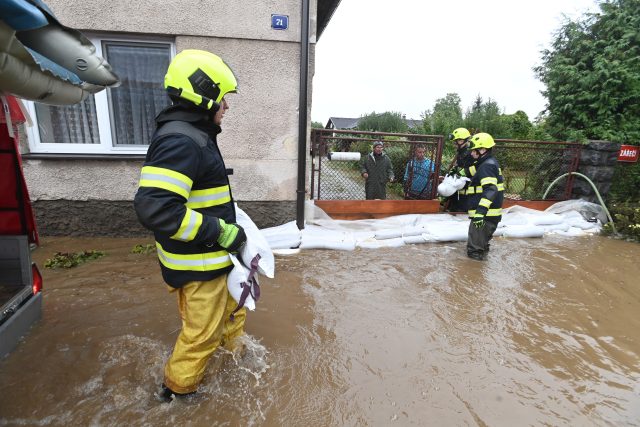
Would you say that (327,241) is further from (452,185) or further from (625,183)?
(625,183)

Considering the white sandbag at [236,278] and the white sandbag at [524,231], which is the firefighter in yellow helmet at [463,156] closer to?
the white sandbag at [524,231]

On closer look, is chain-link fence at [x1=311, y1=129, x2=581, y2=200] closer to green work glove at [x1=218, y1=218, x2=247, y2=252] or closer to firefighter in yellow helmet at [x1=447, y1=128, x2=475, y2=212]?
firefighter in yellow helmet at [x1=447, y1=128, x2=475, y2=212]

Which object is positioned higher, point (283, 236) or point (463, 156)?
point (463, 156)

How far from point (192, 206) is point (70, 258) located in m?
3.22

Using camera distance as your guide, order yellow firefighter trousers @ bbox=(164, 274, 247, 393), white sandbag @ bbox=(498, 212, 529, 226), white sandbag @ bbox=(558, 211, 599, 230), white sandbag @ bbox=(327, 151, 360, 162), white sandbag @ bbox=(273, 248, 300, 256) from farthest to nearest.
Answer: white sandbag @ bbox=(558, 211, 599, 230) < white sandbag @ bbox=(498, 212, 529, 226) < white sandbag @ bbox=(327, 151, 360, 162) < white sandbag @ bbox=(273, 248, 300, 256) < yellow firefighter trousers @ bbox=(164, 274, 247, 393)

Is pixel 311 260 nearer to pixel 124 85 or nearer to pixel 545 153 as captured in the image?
pixel 124 85

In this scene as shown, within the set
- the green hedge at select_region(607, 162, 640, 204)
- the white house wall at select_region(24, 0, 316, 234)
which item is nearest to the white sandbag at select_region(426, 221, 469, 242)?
the white house wall at select_region(24, 0, 316, 234)

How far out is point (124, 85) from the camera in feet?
15.9

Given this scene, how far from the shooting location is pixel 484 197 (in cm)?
464

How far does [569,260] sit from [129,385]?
5.42m

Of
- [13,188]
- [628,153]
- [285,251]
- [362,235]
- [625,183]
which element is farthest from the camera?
[625,183]

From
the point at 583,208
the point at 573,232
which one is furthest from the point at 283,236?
the point at 583,208

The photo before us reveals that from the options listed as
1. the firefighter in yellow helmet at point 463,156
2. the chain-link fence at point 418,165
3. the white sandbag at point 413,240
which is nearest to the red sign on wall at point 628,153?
the chain-link fence at point 418,165

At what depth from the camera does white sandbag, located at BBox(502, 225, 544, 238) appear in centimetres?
583
